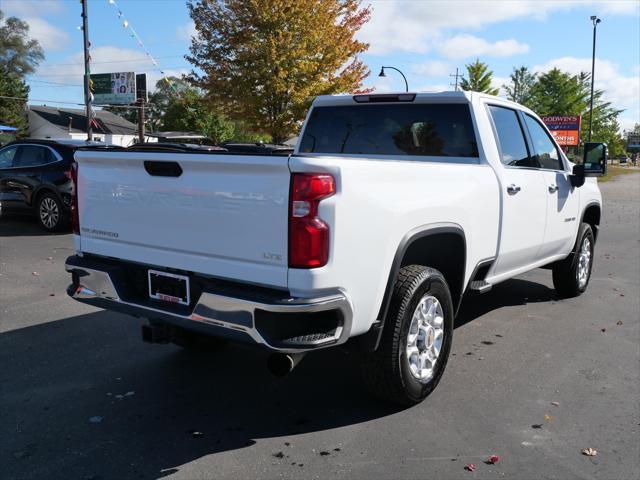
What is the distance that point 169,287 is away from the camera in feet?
11.3

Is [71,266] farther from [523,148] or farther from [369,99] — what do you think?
[523,148]

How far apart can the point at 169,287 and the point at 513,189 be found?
2813mm

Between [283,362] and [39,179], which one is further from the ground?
[39,179]

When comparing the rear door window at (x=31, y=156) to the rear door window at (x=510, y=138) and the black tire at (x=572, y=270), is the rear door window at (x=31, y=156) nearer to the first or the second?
the rear door window at (x=510, y=138)

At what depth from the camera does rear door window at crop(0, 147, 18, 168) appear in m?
11.8

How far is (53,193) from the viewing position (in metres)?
11.3

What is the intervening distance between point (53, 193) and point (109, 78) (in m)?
48.4

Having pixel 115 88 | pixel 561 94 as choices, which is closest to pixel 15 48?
pixel 115 88

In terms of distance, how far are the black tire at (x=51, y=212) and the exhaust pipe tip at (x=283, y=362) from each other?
29.7 feet

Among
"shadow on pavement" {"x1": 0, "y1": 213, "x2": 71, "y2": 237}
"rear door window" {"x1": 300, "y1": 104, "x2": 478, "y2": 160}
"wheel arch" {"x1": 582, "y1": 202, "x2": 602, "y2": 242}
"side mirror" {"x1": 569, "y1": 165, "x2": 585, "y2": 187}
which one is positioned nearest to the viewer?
"rear door window" {"x1": 300, "y1": 104, "x2": 478, "y2": 160}

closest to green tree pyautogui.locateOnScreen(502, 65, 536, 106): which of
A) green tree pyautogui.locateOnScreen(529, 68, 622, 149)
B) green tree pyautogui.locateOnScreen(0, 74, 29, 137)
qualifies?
green tree pyautogui.locateOnScreen(529, 68, 622, 149)

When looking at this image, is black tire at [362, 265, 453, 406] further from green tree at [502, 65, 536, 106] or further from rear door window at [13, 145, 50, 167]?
green tree at [502, 65, 536, 106]

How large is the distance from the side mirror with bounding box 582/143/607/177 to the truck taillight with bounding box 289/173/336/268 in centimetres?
418

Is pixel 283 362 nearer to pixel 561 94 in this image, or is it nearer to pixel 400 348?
pixel 400 348
